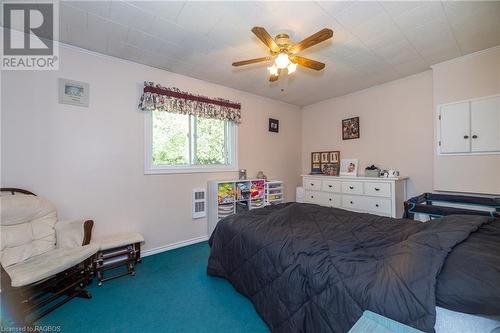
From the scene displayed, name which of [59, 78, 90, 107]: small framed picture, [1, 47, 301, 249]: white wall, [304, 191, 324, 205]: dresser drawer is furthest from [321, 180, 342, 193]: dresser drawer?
[59, 78, 90, 107]: small framed picture

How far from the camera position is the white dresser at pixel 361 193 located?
10.6 ft

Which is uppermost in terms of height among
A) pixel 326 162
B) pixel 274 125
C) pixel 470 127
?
pixel 274 125

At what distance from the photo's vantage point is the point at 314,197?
4195 mm

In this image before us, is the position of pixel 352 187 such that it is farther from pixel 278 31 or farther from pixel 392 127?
pixel 278 31

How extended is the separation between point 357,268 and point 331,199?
→ 2.77m

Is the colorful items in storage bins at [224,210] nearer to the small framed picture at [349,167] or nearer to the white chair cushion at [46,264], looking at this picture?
the white chair cushion at [46,264]

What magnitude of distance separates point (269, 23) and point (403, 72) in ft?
7.78

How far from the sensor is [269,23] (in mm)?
2078

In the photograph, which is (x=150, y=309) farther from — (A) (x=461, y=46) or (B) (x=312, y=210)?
(A) (x=461, y=46)

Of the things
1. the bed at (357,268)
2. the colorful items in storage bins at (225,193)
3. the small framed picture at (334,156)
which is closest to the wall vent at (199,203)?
the colorful items in storage bins at (225,193)

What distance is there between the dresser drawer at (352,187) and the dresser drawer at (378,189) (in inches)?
3.7

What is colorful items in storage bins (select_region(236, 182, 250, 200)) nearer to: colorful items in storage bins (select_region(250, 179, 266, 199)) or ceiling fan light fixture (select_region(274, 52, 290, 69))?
colorful items in storage bins (select_region(250, 179, 266, 199))

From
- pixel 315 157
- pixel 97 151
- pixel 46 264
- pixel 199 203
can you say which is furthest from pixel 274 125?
pixel 46 264

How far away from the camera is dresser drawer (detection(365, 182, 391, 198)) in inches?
127
